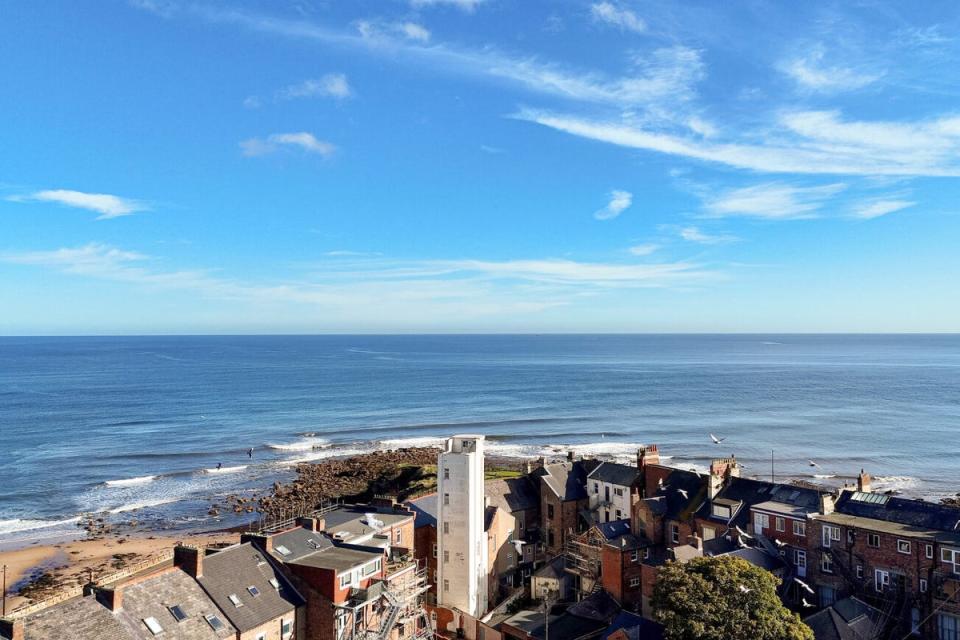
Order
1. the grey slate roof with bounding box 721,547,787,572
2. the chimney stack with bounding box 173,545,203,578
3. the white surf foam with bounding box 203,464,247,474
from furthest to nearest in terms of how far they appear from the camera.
Result: the white surf foam with bounding box 203,464,247,474
the grey slate roof with bounding box 721,547,787,572
the chimney stack with bounding box 173,545,203,578

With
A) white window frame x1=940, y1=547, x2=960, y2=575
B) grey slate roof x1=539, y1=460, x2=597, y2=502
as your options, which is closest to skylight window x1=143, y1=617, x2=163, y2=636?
grey slate roof x1=539, y1=460, x2=597, y2=502

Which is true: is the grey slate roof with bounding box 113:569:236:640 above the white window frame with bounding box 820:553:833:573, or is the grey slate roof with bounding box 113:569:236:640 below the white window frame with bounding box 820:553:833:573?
above

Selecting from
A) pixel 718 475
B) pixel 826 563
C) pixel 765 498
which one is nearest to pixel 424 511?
pixel 718 475

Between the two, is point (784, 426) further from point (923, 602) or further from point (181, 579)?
point (181, 579)

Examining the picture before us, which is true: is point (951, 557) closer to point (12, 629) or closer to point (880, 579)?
point (880, 579)

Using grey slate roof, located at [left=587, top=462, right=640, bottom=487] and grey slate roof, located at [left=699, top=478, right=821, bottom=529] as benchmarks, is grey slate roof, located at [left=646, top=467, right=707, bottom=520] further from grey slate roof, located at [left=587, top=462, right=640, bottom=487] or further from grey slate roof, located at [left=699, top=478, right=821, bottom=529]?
grey slate roof, located at [left=587, top=462, right=640, bottom=487]

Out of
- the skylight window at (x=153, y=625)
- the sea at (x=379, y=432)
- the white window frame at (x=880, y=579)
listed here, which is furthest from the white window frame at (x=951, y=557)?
the sea at (x=379, y=432)
